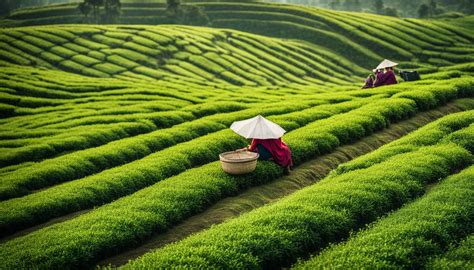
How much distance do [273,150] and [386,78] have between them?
77.0ft

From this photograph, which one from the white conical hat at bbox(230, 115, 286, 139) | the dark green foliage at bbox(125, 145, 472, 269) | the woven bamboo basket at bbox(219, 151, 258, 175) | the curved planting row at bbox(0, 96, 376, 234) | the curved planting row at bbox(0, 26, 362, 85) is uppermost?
the white conical hat at bbox(230, 115, 286, 139)

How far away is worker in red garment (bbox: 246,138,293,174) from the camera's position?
1927 centimetres

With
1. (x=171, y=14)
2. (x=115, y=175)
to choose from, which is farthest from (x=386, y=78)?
(x=171, y=14)

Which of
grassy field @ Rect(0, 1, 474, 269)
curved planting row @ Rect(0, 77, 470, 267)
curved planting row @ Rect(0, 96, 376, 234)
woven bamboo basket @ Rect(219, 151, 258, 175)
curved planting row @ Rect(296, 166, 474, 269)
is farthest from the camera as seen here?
woven bamboo basket @ Rect(219, 151, 258, 175)

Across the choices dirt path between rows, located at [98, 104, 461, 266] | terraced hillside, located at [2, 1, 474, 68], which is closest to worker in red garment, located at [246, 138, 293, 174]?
dirt path between rows, located at [98, 104, 461, 266]

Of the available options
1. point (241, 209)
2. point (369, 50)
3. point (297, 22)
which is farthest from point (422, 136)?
point (297, 22)

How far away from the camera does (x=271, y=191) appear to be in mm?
18047

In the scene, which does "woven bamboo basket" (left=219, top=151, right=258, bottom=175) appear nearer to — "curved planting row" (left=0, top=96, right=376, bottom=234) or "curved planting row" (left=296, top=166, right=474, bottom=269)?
"curved planting row" (left=0, top=96, right=376, bottom=234)

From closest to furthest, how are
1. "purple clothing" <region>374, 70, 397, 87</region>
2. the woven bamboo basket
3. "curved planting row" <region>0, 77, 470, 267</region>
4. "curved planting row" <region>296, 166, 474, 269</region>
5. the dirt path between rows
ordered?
1. "curved planting row" <region>296, 166, 474, 269</region>
2. "curved planting row" <region>0, 77, 470, 267</region>
3. the dirt path between rows
4. the woven bamboo basket
5. "purple clothing" <region>374, 70, 397, 87</region>

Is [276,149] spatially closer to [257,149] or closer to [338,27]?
[257,149]

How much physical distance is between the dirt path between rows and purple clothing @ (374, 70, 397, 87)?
1166 cm

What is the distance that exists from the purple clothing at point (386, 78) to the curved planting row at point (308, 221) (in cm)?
2245

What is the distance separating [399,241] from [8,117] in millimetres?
38445

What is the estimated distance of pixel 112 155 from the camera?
2289 cm
